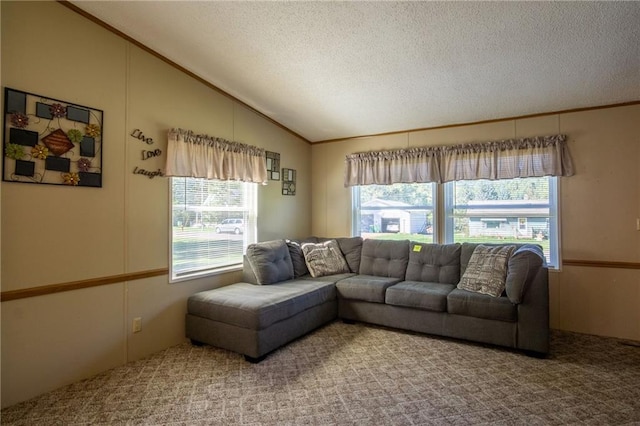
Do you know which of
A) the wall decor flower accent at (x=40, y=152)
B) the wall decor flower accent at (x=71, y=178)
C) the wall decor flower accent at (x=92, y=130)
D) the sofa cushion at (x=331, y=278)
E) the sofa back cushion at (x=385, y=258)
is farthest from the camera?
the sofa back cushion at (x=385, y=258)

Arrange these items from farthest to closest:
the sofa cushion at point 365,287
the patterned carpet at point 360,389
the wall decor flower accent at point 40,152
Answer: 1. the sofa cushion at point 365,287
2. the wall decor flower accent at point 40,152
3. the patterned carpet at point 360,389

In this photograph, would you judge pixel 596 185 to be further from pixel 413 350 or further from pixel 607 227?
pixel 413 350

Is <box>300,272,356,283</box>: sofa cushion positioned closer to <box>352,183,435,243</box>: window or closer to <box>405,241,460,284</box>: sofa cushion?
<box>405,241,460,284</box>: sofa cushion

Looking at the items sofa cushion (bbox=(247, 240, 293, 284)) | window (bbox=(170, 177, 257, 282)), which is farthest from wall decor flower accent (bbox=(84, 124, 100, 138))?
sofa cushion (bbox=(247, 240, 293, 284))

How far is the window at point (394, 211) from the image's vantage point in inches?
177

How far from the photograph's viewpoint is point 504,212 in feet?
13.2

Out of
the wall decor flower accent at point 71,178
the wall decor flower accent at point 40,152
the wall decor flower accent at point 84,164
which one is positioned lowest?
the wall decor flower accent at point 71,178

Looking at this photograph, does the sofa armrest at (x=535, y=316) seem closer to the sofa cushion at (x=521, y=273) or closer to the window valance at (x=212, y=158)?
the sofa cushion at (x=521, y=273)

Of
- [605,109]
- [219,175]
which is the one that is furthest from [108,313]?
[605,109]

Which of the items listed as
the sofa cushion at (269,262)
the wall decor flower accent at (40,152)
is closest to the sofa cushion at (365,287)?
the sofa cushion at (269,262)

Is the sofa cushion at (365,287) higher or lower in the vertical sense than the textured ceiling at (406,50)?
lower

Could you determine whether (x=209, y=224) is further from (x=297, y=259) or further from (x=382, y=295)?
(x=382, y=295)

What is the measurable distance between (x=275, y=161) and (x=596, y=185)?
11.7ft

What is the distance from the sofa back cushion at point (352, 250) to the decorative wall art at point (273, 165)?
1199 mm
